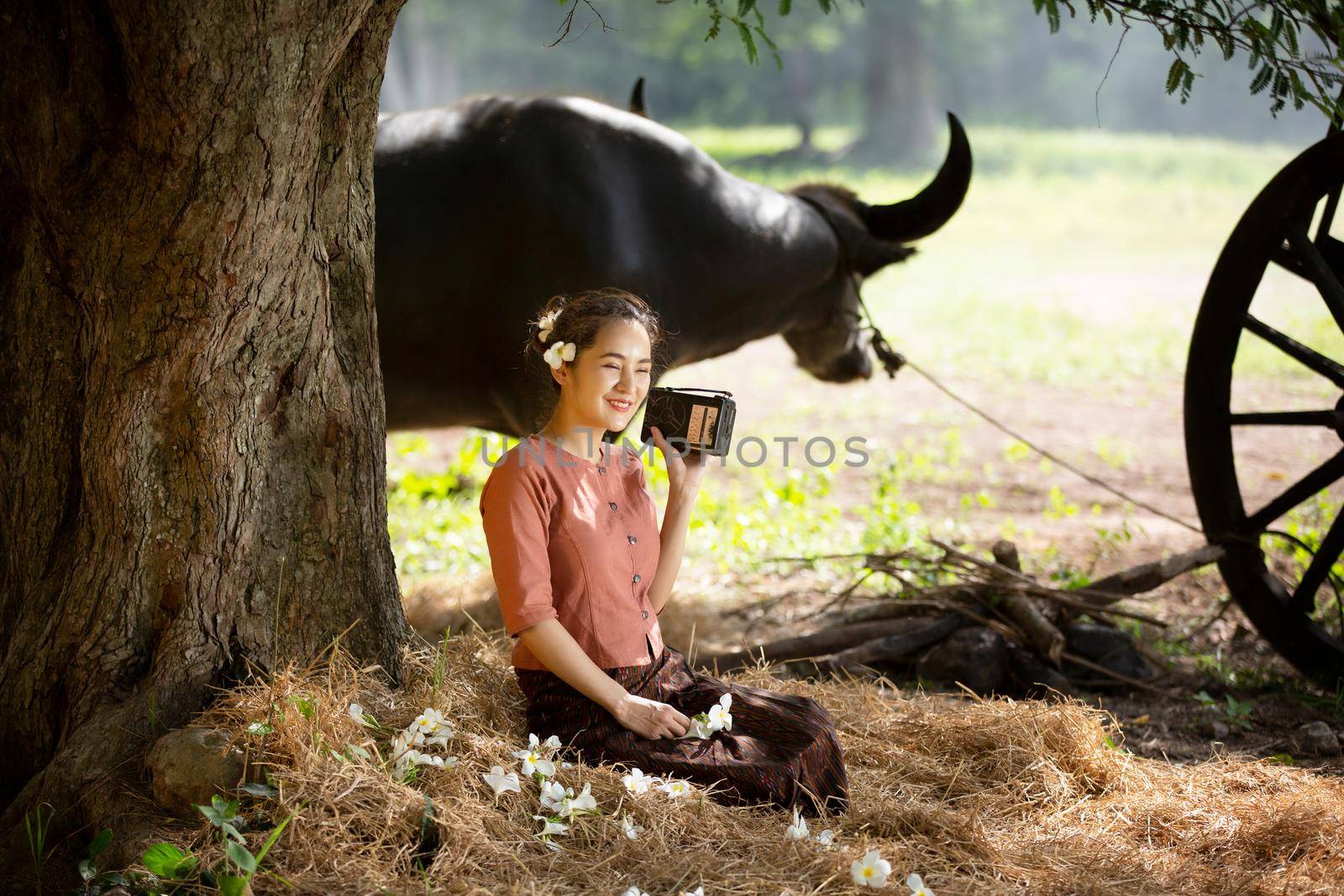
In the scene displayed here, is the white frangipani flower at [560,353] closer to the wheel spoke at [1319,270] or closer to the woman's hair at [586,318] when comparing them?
the woman's hair at [586,318]

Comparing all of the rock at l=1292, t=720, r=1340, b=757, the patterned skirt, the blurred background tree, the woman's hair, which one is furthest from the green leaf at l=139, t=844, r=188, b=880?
the blurred background tree

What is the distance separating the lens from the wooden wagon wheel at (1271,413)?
3775 mm

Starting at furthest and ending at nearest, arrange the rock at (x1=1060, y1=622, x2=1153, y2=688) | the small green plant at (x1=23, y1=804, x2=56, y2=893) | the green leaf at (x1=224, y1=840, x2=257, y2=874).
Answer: the rock at (x1=1060, y1=622, x2=1153, y2=688), the small green plant at (x1=23, y1=804, x2=56, y2=893), the green leaf at (x1=224, y1=840, x2=257, y2=874)

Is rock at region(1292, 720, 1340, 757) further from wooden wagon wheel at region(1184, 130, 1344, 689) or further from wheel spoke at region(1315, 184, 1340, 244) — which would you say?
wheel spoke at region(1315, 184, 1340, 244)

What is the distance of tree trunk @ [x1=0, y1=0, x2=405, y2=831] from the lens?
8.13ft

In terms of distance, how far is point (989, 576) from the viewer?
4363 mm

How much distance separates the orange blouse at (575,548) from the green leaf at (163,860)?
2.56 ft

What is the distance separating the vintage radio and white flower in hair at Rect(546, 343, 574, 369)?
298mm

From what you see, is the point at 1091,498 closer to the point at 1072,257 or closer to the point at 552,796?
the point at 552,796

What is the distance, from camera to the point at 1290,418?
156 inches

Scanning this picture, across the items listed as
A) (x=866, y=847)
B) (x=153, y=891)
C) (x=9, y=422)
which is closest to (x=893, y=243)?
(x=866, y=847)

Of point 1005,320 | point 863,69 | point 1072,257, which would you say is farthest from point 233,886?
point 863,69

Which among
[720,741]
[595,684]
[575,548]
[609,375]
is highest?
[609,375]

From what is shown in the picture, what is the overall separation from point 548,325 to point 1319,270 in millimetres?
2632
